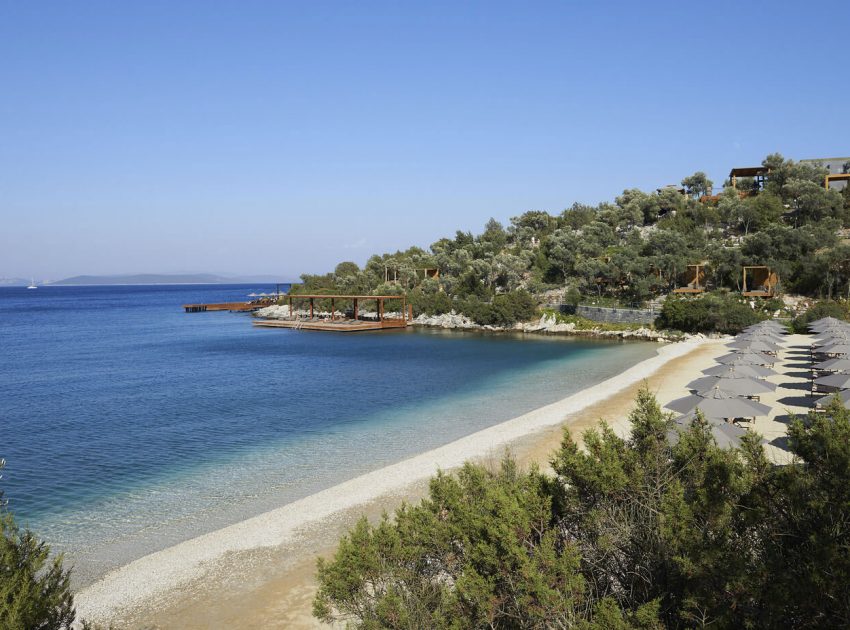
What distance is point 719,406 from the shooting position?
15820 mm

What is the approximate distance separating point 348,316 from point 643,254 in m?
38.8

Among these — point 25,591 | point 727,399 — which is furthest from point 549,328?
point 25,591

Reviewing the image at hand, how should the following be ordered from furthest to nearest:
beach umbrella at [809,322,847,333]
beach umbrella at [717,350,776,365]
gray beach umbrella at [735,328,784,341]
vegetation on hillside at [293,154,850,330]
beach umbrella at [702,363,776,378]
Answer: vegetation on hillside at [293,154,850,330]
gray beach umbrella at [735,328,784,341]
beach umbrella at [809,322,847,333]
beach umbrella at [717,350,776,365]
beach umbrella at [702,363,776,378]

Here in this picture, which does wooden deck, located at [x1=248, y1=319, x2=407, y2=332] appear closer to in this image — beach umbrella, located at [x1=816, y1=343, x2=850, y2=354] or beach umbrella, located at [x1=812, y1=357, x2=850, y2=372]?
beach umbrella, located at [x1=816, y1=343, x2=850, y2=354]

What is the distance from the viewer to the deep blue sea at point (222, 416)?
1489 centimetres

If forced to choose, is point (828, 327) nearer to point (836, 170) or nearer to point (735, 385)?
point (735, 385)

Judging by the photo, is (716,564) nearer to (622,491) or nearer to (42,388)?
(622,491)

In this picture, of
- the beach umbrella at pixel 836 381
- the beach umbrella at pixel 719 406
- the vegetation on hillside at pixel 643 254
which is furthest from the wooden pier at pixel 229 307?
the beach umbrella at pixel 836 381

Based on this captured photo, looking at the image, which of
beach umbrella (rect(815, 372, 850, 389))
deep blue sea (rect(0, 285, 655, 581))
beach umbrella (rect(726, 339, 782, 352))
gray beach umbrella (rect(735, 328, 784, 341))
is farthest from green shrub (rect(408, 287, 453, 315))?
beach umbrella (rect(815, 372, 850, 389))

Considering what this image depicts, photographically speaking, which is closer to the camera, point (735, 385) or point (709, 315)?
point (735, 385)

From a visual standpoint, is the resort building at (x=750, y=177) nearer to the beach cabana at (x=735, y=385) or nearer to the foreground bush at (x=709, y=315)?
the foreground bush at (x=709, y=315)

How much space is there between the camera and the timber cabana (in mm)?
65750

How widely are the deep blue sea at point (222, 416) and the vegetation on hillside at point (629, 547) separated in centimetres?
825

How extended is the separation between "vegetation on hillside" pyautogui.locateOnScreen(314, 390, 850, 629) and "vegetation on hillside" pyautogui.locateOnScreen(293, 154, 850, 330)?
4406 centimetres
